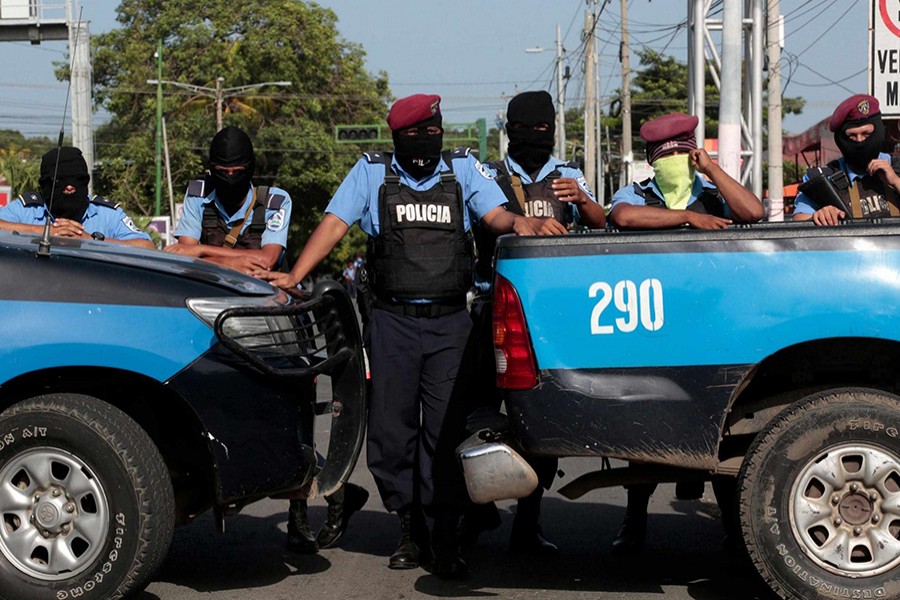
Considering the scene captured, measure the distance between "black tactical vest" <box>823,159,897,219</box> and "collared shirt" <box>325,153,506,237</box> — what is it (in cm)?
171

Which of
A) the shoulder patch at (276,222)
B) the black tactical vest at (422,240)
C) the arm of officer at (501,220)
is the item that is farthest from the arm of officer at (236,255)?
the arm of officer at (501,220)

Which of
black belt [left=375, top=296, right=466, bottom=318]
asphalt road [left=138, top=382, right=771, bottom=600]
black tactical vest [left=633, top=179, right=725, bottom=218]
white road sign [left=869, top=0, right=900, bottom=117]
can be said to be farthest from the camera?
white road sign [left=869, top=0, right=900, bottom=117]

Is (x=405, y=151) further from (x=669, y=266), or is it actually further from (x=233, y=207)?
(x=669, y=266)

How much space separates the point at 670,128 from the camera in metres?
5.77

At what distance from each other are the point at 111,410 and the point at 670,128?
2.68 metres

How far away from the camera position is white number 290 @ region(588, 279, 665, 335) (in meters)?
4.55

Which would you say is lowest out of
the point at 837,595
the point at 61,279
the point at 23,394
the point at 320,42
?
the point at 837,595

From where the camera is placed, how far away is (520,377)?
4648 mm

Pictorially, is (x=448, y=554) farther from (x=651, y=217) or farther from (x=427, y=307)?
(x=651, y=217)

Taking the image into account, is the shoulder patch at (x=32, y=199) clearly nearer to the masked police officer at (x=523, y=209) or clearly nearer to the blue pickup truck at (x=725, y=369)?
the masked police officer at (x=523, y=209)

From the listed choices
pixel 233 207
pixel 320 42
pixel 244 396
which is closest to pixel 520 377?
pixel 244 396

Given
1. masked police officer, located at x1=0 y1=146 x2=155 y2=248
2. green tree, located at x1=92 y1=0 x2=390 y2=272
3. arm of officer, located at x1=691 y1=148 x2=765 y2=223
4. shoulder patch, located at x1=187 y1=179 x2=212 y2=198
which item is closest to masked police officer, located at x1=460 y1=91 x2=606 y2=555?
arm of officer, located at x1=691 y1=148 x2=765 y2=223

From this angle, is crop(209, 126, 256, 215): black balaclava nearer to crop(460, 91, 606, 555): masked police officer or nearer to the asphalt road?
crop(460, 91, 606, 555): masked police officer

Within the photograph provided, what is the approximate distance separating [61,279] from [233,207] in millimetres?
1713
